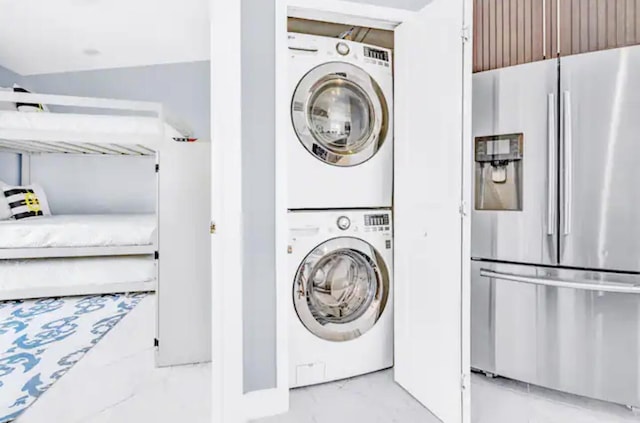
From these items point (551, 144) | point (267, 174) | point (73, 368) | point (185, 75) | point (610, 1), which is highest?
point (185, 75)

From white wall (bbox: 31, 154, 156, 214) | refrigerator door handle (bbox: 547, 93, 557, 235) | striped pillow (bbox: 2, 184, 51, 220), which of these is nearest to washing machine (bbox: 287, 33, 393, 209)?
refrigerator door handle (bbox: 547, 93, 557, 235)

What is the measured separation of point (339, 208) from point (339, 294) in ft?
1.55

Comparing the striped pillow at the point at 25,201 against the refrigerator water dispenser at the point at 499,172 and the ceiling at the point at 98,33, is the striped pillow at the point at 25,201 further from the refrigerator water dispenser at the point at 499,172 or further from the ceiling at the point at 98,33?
the refrigerator water dispenser at the point at 499,172

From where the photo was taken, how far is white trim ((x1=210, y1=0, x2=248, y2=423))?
5.19ft

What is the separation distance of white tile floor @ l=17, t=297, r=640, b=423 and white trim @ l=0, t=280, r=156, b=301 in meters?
1.35

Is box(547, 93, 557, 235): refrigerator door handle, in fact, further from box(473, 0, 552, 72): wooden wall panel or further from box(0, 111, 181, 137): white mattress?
box(0, 111, 181, 137): white mattress

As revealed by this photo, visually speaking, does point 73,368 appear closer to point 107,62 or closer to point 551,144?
point 551,144

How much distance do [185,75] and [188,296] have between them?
12.6 feet

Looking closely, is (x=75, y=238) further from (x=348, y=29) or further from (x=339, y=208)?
(x=348, y=29)

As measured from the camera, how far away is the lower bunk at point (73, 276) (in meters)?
3.18

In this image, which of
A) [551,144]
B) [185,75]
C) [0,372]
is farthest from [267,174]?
[185,75]

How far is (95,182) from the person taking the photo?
467 centimetres

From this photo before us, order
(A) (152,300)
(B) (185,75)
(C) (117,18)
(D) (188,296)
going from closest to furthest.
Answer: (D) (188,296) → (A) (152,300) → (C) (117,18) → (B) (185,75)

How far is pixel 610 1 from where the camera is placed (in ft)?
5.98
